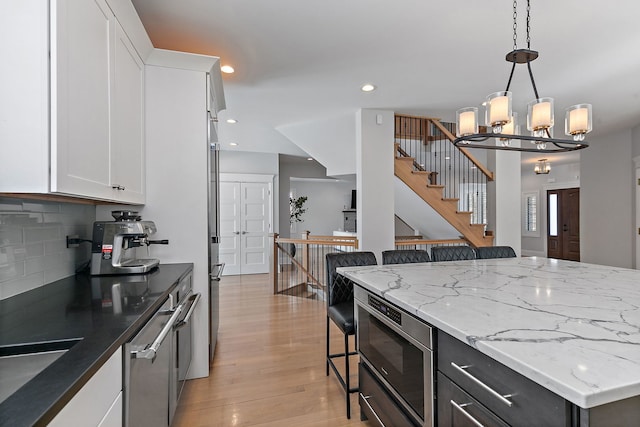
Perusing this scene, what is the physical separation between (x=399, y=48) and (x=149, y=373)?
2856 millimetres

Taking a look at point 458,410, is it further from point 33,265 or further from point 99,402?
point 33,265

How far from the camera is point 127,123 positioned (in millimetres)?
1902

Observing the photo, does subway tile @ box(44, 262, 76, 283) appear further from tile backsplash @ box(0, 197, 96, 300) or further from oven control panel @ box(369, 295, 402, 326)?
oven control panel @ box(369, 295, 402, 326)

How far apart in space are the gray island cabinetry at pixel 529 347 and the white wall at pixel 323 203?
933cm

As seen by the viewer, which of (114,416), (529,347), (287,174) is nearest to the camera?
(529,347)

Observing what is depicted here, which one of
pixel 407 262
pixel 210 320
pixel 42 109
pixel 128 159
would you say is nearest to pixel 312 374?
pixel 210 320

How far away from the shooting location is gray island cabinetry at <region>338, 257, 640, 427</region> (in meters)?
0.71

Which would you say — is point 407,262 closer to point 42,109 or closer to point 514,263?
point 514,263

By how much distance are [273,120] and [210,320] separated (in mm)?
3129

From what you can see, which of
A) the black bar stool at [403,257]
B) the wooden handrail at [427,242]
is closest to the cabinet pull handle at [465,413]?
the black bar stool at [403,257]

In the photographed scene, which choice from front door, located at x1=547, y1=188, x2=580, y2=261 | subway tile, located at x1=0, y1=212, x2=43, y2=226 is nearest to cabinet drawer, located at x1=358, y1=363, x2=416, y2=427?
subway tile, located at x1=0, y1=212, x2=43, y2=226

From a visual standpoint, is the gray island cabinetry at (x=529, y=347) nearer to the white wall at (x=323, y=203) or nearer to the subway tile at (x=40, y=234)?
the subway tile at (x=40, y=234)

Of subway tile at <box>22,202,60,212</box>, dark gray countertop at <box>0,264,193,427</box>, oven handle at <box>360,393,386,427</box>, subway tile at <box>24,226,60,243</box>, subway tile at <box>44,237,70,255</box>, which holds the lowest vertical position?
oven handle at <box>360,393,386,427</box>

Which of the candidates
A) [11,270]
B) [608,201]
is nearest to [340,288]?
[11,270]
